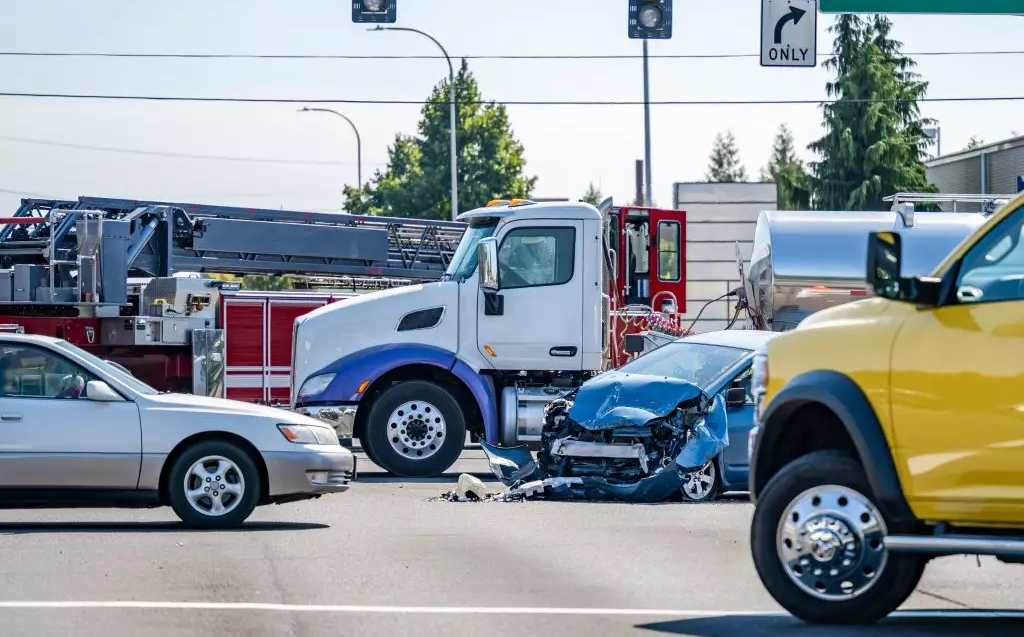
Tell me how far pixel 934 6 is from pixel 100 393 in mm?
10852

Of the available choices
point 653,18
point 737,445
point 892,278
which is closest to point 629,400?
point 737,445

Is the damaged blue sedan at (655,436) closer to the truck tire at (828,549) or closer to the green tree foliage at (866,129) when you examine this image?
the truck tire at (828,549)

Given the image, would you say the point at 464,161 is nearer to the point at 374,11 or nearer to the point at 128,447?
the point at 374,11

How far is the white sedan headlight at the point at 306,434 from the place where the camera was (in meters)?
12.1

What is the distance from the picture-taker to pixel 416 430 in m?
17.0

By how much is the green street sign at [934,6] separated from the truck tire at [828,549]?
11.8 metres

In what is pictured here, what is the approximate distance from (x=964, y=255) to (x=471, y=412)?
10680mm

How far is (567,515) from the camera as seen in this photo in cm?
1293

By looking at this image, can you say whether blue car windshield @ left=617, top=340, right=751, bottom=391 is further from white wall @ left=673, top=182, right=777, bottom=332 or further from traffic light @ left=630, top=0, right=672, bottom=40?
white wall @ left=673, top=182, right=777, bottom=332

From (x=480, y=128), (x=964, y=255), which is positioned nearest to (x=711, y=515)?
(x=964, y=255)

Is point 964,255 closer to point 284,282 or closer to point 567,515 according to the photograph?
point 567,515

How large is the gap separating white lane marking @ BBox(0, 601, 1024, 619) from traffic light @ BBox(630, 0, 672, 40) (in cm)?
1495

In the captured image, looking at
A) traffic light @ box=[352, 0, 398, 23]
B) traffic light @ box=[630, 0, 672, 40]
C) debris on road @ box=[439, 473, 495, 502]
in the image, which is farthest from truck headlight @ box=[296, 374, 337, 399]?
traffic light @ box=[630, 0, 672, 40]

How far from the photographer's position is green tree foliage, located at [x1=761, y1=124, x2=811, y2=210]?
6147 cm
